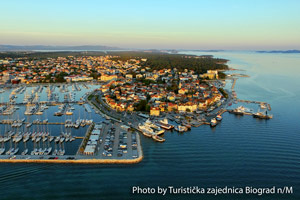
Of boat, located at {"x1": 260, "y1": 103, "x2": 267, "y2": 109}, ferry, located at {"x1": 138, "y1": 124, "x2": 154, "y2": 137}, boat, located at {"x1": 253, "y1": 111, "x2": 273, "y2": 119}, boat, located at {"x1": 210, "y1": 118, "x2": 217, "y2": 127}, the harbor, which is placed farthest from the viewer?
boat, located at {"x1": 260, "y1": 103, "x2": 267, "y2": 109}

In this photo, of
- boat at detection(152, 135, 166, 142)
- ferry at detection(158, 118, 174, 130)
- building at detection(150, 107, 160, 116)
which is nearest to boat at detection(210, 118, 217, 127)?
ferry at detection(158, 118, 174, 130)

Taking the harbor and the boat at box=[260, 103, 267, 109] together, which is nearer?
the harbor

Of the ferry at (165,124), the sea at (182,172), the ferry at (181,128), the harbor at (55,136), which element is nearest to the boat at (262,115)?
the sea at (182,172)

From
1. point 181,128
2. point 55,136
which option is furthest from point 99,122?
point 181,128

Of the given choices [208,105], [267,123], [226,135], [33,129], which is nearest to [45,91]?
[33,129]

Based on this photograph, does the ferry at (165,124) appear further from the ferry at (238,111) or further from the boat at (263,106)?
the boat at (263,106)

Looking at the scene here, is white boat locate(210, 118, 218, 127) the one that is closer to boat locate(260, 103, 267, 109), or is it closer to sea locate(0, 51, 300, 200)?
sea locate(0, 51, 300, 200)

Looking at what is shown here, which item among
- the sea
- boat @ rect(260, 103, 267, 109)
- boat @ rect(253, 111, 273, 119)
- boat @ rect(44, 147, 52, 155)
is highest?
boat @ rect(260, 103, 267, 109)

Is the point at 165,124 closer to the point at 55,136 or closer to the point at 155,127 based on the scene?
the point at 155,127

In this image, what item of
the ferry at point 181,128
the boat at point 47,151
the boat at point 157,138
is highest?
the ferry at point 181,128

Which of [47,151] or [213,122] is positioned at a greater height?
[213,122]

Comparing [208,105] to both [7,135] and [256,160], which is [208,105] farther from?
[7,135]

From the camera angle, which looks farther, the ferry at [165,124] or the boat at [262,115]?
the boat at [262,115]
